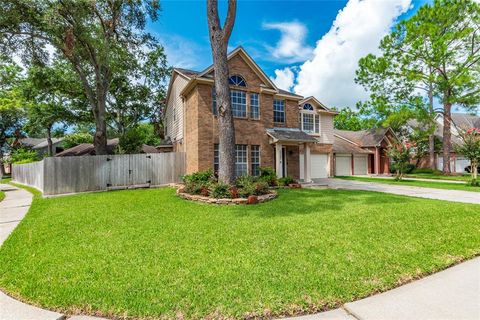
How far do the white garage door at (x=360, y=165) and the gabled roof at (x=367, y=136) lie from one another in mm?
1760

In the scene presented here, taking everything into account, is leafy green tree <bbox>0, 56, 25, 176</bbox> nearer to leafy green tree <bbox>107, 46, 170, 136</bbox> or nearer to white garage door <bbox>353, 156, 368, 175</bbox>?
leafy green tree <bbox>107, 46, 170, 136</bbox>

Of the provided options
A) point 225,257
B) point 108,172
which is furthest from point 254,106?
point 225,257

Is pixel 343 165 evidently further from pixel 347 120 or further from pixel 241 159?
pixel 347 120

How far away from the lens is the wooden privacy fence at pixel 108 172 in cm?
1248

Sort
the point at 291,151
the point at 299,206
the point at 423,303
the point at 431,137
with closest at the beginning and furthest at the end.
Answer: the point at 423,303
the point at 299,206
the point at 291,151
the point at 431,137

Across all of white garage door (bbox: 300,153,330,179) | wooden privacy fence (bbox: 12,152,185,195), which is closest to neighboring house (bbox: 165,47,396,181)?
wooden privacy fence (bbox: 12,152,185,195)

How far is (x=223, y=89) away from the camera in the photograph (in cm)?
1050

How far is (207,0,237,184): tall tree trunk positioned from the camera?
1028 cm

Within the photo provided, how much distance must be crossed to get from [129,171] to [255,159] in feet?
24.2

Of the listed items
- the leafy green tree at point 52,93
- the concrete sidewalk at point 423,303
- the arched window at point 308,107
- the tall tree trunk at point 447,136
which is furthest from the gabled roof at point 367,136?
the leafy green tree at point 52,93

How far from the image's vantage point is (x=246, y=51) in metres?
14.5

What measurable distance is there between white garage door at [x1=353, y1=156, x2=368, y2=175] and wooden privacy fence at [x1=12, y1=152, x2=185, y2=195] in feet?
60.4

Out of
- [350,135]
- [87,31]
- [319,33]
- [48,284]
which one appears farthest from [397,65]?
[48,284]

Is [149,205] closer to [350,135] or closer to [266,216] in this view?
[266,216]
